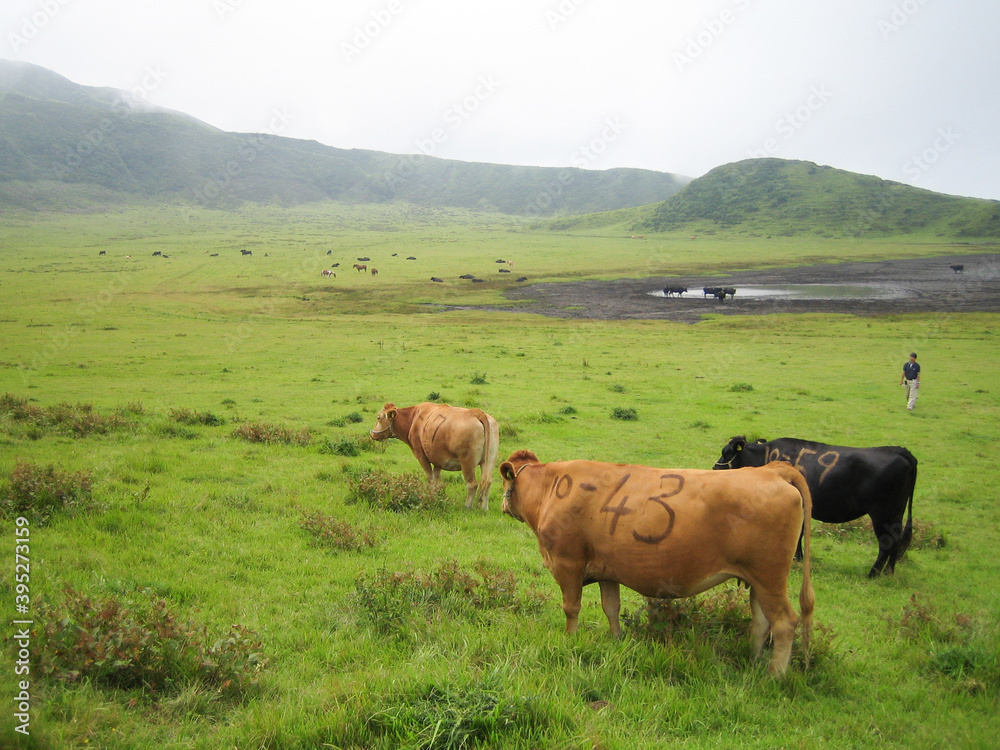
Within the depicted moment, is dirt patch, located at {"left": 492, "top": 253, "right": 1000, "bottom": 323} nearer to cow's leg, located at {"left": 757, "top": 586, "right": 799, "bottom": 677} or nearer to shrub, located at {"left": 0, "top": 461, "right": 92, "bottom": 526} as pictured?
shrub, located at {"left": 0, "top": 461, "right": 92, "bottom": 526}

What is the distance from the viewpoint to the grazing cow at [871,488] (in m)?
8.95

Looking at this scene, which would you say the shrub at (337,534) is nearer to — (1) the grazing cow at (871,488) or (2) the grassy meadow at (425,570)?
(2) the grassy meadow at (425,570)

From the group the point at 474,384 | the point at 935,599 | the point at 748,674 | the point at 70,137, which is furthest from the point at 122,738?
the point at 70,137

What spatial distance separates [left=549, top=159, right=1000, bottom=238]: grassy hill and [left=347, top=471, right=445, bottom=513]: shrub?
124 meters

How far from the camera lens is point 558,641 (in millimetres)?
5141

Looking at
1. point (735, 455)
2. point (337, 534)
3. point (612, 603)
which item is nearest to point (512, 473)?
point (612, 603)

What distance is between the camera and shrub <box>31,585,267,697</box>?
14.3ft

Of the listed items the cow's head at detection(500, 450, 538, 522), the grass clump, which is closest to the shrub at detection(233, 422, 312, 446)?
the grass clump

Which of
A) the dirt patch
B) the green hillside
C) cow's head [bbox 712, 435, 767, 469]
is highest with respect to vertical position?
the green hillside

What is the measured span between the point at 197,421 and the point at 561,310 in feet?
117

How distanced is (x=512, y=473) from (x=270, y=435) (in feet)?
32.0

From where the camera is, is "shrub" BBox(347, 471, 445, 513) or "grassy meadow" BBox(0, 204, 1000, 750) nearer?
"grassy meadow" BBox(0, 204, 1000, 750)

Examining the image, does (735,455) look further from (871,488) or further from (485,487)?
(485,487)

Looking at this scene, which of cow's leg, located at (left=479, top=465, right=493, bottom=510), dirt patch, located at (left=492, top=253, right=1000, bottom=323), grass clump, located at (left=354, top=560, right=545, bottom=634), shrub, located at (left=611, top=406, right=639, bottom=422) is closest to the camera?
grass clump, located at (left=354, top=560, right=545, bottom=634)
